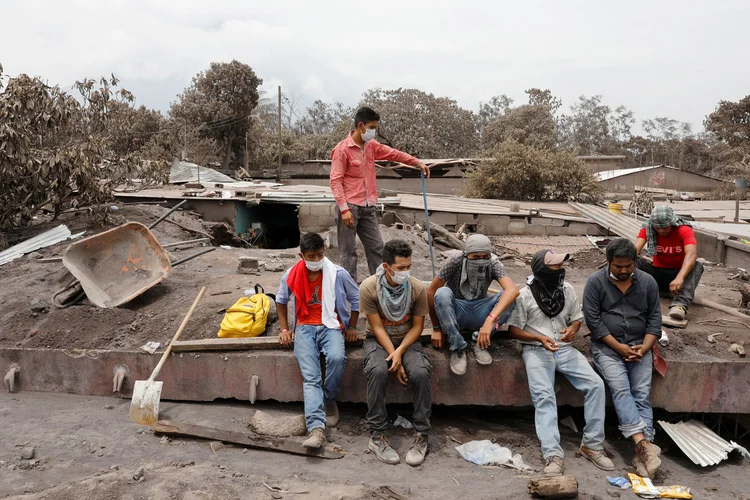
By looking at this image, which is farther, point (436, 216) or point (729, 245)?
point (436, 216)

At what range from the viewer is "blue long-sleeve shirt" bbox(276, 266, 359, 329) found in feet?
14.7

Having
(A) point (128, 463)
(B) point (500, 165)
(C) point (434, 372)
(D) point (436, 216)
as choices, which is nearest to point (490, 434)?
(C) point (434, 372)

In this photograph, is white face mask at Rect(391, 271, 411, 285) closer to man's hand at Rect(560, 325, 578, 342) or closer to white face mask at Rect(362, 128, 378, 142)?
man's hand at Rect(560, 325, 578, 342)

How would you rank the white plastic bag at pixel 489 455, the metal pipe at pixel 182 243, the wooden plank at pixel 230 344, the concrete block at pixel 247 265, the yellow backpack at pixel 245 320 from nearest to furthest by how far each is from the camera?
the white plastic bag at pixel 489 455 < the wooden plank at pixel 230 344 < the yellow backpack at pixel 245 320 < the concrete block at pixel 247 265 < the metal pipe at pixel 182 243

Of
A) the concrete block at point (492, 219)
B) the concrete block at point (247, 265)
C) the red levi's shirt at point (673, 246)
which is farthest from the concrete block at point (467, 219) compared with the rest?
the red levi's shirt at point (673, 246)

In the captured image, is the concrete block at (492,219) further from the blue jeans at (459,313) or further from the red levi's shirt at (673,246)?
the blue jeans at (459,313)

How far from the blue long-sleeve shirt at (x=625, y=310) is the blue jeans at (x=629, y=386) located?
0.13 m

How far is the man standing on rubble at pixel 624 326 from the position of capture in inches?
165

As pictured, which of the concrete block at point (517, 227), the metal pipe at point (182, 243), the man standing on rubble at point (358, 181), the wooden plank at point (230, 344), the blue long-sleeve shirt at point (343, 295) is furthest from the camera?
the concrete block at point (517, 227)

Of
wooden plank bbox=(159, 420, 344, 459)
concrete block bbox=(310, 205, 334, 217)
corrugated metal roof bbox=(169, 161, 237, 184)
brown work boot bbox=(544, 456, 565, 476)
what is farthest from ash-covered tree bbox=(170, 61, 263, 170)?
brown work boot bbox=(544, 456, 565, 476)

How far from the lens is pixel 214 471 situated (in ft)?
12.2

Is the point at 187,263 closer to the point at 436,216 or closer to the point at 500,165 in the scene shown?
the point at 436,216

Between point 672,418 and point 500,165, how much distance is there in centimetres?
1302

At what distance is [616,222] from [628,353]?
797 centimetres
